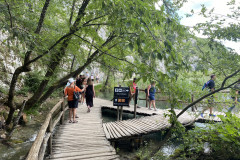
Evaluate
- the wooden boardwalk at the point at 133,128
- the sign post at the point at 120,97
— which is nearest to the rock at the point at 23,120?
the wooden boardwalk at the point at 133,128

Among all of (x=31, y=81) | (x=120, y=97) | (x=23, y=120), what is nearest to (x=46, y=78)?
(x=23, y=120)

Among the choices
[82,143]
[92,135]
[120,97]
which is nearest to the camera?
[82,143]

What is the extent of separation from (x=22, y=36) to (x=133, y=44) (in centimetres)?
231

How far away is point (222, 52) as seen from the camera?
315cm

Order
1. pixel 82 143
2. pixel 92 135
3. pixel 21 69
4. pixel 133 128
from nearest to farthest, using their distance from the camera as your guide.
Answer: pixel 82 143 < pixel 21 69 < pixel 92 135 < pixel 133 128

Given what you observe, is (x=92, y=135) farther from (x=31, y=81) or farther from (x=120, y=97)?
(x=31, y=81)

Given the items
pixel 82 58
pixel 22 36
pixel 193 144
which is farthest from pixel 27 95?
pixel 193 144

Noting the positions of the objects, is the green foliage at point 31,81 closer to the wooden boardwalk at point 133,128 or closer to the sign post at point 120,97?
the sign post at point 120,97

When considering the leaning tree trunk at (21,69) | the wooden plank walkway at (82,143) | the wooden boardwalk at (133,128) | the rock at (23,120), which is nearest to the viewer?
the wooden plank walkway at (82,143)

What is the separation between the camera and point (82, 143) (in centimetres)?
477

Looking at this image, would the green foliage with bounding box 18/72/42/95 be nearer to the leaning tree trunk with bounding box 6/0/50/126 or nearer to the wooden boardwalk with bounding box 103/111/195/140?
the leaning tree trunk with bounding box 6/0/50/126

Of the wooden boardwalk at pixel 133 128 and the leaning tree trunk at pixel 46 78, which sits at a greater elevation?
the leaning tree trunk at pixel 46 78

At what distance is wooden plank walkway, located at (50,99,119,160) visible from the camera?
4062mm

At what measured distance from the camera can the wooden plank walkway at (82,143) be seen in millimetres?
4062
